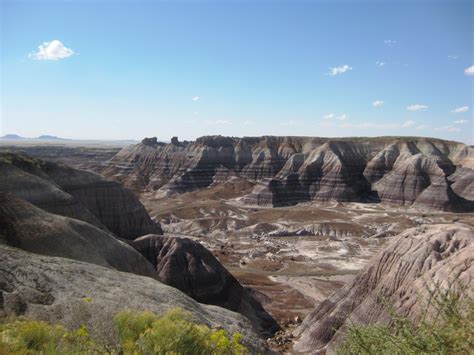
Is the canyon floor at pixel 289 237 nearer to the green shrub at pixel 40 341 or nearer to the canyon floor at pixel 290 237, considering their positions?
the canyon floor at pixel 290 237

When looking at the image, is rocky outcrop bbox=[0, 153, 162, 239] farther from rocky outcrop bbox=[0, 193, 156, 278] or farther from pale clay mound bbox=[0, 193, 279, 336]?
rocky outcrop bbox=[0, 193, 156, 278]

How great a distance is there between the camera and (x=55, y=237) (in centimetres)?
2033

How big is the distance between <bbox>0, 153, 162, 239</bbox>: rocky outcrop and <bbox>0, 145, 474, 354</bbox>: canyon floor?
14.9m

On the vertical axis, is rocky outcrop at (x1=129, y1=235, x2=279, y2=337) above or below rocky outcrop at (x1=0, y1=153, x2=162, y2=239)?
below

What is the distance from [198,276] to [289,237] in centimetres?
3828

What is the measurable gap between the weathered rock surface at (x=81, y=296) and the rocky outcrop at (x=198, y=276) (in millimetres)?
14211

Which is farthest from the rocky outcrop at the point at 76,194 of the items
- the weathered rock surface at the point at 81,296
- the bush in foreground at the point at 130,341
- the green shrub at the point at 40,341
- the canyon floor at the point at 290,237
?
the bush in foreground at the point at 130,341

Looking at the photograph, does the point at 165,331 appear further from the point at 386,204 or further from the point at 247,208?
the point at 386,204

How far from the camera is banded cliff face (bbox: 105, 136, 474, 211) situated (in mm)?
92312

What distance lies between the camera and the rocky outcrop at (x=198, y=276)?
99.1 ft

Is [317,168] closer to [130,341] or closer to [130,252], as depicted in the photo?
[130,252]

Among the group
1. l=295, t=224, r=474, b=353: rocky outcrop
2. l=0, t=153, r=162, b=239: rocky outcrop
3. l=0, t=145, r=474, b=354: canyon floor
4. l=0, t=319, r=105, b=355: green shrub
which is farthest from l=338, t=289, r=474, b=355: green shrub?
l=0, t=153, r=162, b=239: rocky outcrop

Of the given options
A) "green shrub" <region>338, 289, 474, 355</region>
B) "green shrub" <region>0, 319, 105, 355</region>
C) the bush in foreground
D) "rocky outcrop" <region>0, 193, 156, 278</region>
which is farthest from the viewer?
"rocky outcrop" <region>0, 193, 156, 278</region>

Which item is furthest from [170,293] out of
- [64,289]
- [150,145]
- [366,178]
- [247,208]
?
[150,145]
